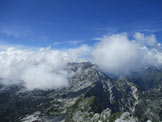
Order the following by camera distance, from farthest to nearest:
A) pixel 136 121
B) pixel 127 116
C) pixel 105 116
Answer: pixel 105 116, pixel 127 116, pixel 136 121

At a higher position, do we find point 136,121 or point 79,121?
point 136,121

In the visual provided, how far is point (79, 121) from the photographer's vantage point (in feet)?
618

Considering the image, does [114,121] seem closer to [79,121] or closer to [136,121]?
[136,121]

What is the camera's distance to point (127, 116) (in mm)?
130125

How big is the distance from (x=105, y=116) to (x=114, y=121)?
1813 cm

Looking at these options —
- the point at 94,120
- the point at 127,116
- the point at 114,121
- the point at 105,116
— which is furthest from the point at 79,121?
the point at 127,116

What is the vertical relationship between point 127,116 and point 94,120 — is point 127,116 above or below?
above

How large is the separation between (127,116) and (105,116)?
99.3 feet

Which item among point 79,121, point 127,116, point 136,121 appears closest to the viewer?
point 136,121

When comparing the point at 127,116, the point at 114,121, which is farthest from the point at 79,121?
the point at 127,116

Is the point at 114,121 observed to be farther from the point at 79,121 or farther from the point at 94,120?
the point at 79,121

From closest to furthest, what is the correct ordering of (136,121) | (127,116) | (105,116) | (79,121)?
(136,121), (127,116), (105,116), (79,121)

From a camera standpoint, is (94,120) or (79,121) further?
(79,121)

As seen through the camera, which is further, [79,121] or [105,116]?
[79,121]
